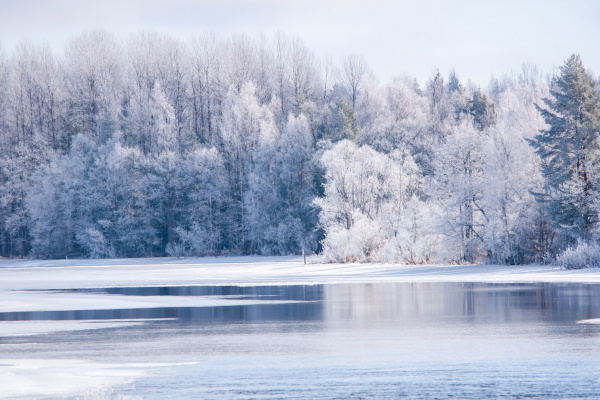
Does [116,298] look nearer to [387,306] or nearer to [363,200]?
[387,306]

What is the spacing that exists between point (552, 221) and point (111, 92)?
52.1 meters

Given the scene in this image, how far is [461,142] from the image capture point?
47781 millimetres

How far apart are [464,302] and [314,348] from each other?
31.4 feet

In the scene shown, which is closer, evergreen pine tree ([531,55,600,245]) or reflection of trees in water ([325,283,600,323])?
reflection of trees in water ([325,283,600,323])

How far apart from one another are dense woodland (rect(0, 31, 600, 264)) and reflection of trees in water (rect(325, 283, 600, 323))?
17.1 metres

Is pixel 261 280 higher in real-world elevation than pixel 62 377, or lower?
lower

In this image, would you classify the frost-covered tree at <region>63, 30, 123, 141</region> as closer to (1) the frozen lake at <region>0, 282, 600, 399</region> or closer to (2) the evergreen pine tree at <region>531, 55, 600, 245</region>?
(2) the evergreen pine tree at <region>531, 55, 600, 245</region>

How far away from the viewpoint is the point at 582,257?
3588 cm

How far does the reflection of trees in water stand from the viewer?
19.1 meters

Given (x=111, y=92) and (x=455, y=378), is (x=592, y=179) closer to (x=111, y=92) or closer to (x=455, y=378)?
(x=455, y=378)

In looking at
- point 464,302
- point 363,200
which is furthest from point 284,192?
point 464,302

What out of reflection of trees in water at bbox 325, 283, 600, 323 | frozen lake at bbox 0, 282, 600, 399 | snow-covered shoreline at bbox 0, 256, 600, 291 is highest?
frozen lake at bbox 0, 282, 600, 399

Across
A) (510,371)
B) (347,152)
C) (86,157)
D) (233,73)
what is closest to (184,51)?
(233,73)

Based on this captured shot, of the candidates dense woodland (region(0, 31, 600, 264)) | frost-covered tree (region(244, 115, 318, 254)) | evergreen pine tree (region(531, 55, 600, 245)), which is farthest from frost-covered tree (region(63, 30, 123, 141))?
evergreen pine tree (region(531, 55, 600, 245))
